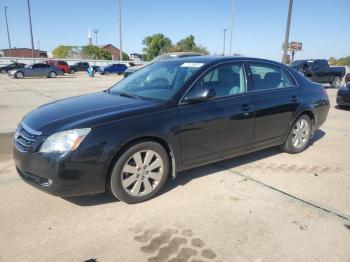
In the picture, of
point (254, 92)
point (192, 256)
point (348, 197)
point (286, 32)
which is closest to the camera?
point (192, 256)

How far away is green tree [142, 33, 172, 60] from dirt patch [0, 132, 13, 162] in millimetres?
84549

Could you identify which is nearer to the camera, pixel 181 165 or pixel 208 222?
pixel 208 222

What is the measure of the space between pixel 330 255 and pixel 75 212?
8.13 ft

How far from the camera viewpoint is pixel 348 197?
390 centimetres

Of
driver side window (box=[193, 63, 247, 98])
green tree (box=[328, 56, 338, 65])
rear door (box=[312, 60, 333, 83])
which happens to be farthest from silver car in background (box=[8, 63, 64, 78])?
green tree (box=[328, 56, 338, 65])

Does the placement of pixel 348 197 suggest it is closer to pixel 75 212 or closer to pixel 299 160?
pixel 299 160

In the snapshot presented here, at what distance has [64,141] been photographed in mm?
3201

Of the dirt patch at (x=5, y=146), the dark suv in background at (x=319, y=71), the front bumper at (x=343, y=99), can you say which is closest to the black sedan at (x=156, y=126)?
the dirt patch at (x=5, y=146)

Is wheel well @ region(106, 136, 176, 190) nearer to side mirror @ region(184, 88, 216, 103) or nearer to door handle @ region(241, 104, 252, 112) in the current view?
side mirror @ region(184, 88, 216, 103)

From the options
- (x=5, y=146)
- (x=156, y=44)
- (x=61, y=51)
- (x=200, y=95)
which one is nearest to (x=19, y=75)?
(x=5, y=146)

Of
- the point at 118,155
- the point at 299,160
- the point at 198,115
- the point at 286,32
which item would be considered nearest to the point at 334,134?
the point at 299,160

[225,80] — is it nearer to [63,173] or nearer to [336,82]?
[63,173]

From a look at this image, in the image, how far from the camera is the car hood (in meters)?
3.33

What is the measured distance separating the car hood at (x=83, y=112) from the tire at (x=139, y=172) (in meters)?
0.42
